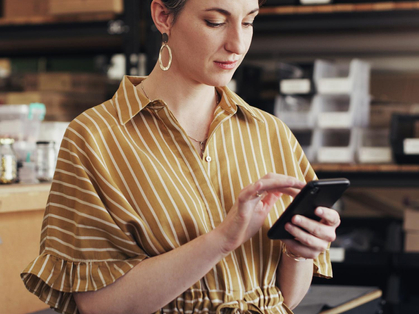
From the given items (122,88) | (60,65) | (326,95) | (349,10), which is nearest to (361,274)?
(326,95)

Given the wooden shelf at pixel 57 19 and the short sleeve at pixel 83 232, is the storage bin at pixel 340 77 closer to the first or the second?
the wooden shelf at pixel 57 19

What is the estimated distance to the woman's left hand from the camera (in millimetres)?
899

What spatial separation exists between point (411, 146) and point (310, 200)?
4.56 feet

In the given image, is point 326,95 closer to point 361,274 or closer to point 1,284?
point 361,274

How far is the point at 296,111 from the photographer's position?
7.55ft

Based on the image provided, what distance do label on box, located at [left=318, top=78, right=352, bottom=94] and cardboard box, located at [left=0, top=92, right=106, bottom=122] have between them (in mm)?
1030

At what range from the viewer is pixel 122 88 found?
1084 mm

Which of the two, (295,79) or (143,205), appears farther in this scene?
(295,79)

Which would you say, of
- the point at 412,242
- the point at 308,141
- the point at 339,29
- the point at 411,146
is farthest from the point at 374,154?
the point at 339,29

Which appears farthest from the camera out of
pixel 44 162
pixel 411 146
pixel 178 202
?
pixel 411 146

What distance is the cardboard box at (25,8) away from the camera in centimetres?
252

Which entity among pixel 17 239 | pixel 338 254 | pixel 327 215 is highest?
pixel 327 215

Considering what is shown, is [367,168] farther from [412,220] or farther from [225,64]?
[225,64]

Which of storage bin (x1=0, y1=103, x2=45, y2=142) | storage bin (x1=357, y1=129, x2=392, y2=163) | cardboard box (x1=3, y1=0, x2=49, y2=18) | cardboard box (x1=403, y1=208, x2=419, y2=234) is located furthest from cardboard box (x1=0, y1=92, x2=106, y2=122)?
cardboard box (x1=403, y1=208, x2=419, y2=234)
